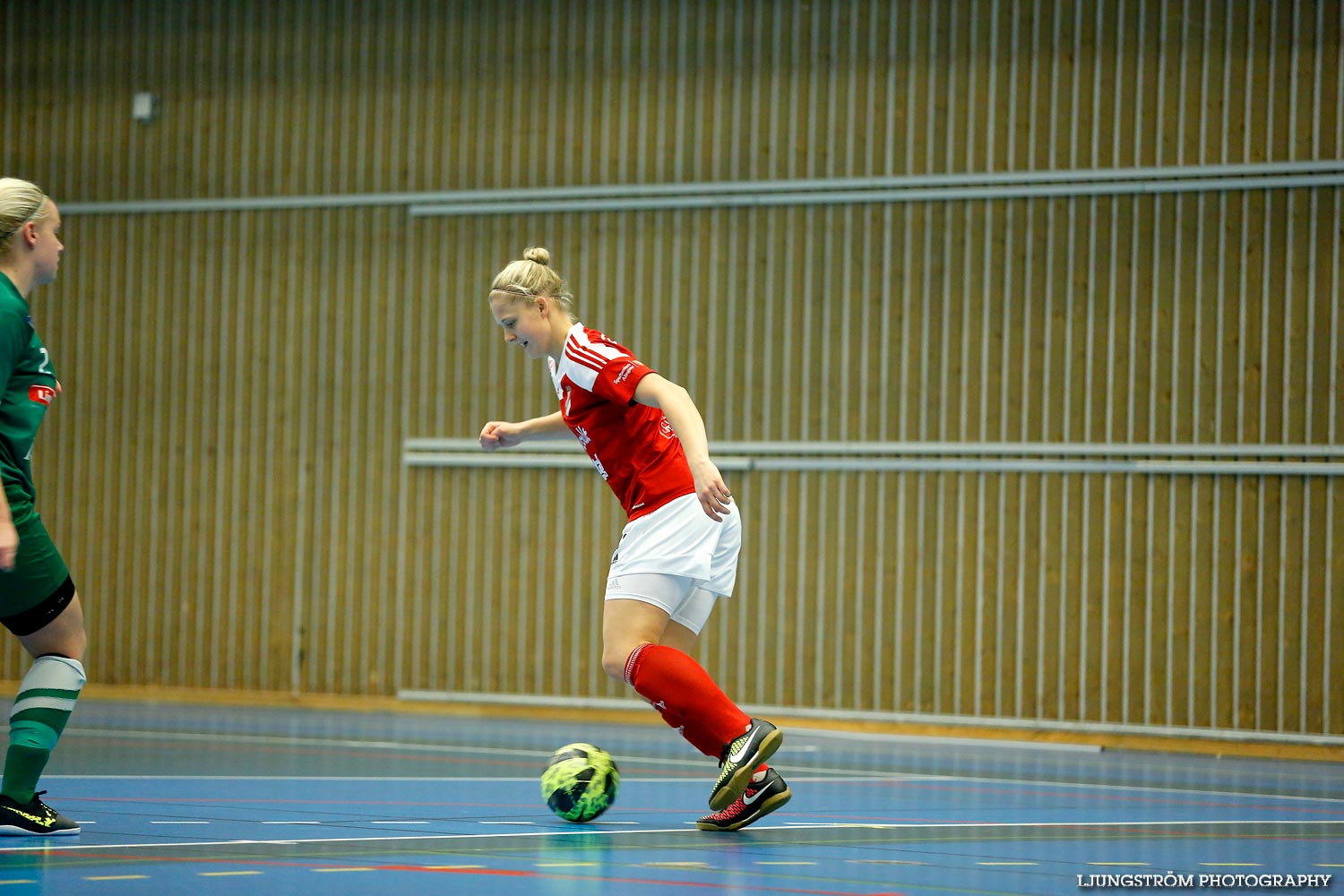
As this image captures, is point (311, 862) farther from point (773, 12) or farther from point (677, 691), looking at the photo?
point (773, 12)

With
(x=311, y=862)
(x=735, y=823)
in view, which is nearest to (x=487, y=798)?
(x=735, y=823)

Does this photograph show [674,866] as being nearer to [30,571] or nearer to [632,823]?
[632,823]

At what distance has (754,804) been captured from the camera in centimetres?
481

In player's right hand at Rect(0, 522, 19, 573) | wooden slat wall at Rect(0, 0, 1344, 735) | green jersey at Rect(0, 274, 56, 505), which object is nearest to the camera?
player's right hand at Rect(0, 522, 19, 573)

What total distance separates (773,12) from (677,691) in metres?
7.81

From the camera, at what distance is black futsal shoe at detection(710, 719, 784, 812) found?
4664 millimetres

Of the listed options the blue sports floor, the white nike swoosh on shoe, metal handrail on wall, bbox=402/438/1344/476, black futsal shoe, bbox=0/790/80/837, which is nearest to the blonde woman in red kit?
the white nike swoosh on shoe

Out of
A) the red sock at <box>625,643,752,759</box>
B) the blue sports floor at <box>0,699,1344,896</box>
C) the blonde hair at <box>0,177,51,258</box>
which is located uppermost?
the blonde hair at <box>0,177,51,258</box>

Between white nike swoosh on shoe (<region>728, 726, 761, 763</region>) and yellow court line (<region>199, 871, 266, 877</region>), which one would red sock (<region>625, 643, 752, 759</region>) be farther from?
yellow court line (<region>199, 871, 266, 877</region>)

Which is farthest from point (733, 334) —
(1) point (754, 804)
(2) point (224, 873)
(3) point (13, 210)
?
(2) point (224, 873)

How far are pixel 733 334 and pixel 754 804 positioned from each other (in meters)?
6.87

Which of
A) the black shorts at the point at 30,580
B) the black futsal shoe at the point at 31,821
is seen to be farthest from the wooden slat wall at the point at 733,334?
the black shorts at the point at 30,580

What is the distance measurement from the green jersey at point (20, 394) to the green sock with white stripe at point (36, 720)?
50 centimetres

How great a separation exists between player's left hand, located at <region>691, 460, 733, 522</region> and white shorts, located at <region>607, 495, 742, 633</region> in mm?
419
